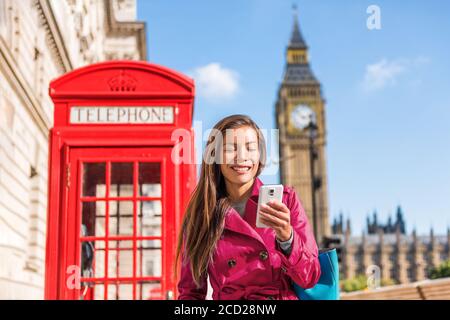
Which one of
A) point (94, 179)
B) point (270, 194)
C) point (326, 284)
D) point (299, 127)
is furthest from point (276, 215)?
point (299, 127)

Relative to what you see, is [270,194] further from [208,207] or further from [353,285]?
[353,285]

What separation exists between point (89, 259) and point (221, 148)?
8.83 feet

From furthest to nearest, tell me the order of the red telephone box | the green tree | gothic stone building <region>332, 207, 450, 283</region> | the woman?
gothic stone building <region>332, 207, 450, 283</region> < the green tree < the red telephone box < the woman

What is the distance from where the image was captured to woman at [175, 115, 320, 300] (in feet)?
7.15

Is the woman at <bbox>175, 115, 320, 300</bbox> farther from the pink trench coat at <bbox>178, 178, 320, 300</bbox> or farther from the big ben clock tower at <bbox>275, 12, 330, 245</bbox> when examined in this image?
the big ben clock tower at <bbox>275, 12, 330, 245</bbox>

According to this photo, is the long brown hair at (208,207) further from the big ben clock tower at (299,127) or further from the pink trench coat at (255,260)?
the big ben clock tower at (299,127)

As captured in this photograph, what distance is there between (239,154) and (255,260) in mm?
342

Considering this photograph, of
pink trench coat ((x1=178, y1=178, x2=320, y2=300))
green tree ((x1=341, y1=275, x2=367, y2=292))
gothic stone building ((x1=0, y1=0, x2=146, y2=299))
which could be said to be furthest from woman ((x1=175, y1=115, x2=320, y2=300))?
green tree ((x1=341, y1=275, x2=367, y2=292))

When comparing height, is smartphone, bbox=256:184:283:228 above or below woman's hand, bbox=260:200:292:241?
above

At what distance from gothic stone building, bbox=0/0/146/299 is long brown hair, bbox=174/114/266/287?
5202 mm

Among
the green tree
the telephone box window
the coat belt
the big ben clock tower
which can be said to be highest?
the big ben clock tower

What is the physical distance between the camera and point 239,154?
228 cm

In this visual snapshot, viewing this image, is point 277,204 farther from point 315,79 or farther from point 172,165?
point 315,79

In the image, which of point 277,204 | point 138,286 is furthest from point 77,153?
point 277,204
